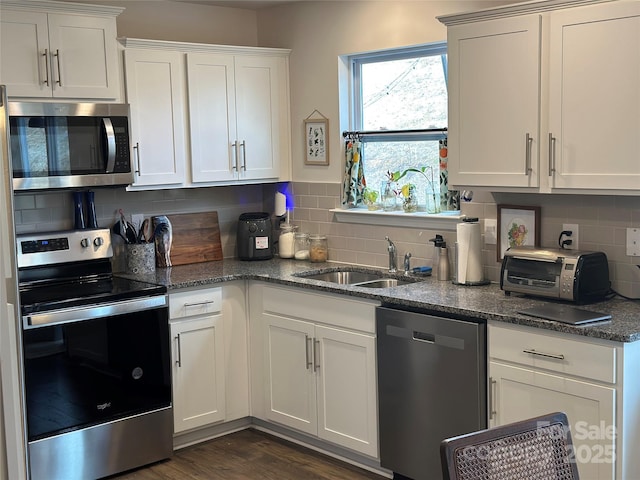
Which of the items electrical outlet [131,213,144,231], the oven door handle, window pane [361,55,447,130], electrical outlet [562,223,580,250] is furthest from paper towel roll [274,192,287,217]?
electrical outlet [562,223,580,250]

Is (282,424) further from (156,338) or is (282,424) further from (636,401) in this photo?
(636,401)

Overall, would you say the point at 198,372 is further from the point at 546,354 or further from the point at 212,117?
the point at 546,354

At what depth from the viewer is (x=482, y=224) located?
13.1 ft

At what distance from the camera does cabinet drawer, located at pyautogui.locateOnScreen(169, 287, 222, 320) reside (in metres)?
4.16

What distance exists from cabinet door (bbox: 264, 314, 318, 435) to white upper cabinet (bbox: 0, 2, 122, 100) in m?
1.47

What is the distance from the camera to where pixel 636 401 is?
2.95 m

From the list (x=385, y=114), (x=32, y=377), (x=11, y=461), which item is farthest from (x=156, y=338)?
(x=385, y=114)

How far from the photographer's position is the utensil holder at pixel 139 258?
4.43m

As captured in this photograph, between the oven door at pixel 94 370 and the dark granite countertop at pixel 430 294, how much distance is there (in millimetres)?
324

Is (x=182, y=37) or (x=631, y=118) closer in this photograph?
(x=631, y=118)

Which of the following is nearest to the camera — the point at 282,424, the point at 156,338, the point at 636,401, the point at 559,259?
the point at 636,401

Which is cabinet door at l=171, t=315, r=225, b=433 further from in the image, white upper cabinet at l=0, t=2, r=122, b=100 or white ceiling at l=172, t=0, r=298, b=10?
white ceiling at l=172, t=0, r=298, b=10

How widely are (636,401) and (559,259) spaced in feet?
2.21

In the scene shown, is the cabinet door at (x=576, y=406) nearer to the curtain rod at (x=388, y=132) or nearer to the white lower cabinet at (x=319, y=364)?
the white lower cabinet at (x=319, y=364)
